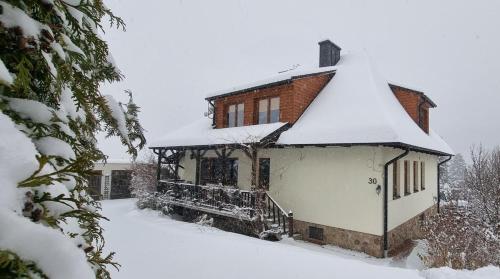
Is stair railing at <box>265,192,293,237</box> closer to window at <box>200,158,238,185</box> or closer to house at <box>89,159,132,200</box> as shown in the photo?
window at <box>200,158,238,185</box>

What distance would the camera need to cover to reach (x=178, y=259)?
198 inches

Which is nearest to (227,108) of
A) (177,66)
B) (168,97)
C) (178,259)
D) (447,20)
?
(178,259)

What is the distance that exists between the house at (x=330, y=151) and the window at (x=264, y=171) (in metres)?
0.05

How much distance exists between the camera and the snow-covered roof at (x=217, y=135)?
37.4ft

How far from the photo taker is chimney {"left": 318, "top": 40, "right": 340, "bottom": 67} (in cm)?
1509

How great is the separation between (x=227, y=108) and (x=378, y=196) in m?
8.97

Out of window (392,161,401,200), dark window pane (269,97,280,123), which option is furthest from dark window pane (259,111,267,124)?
window (392,161,401,200)

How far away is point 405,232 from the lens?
1141cm

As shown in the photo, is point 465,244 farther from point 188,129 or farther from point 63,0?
point 188,129

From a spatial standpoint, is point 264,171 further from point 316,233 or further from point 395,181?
point 395,181

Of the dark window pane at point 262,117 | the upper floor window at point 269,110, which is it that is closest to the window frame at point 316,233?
the upper floor window at point 269,110

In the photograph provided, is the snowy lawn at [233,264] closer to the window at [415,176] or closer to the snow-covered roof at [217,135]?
the snow-covered roof at [217,135]

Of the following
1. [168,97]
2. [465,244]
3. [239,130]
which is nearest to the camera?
[465,244]

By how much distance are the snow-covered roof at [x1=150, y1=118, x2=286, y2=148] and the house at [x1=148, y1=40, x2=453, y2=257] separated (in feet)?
0.23
